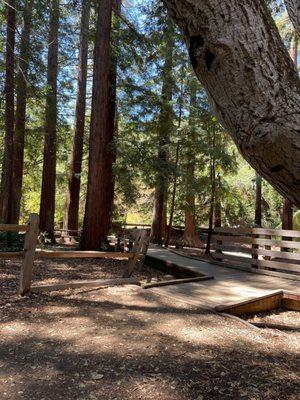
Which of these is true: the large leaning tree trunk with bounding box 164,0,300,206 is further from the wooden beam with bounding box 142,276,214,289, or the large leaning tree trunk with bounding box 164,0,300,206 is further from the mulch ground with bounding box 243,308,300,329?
the wooden beam with bounding box 142,276,214,289

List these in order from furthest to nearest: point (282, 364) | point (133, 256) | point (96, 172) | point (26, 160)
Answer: point (26, 160)
point (96, 172)
point (133, 256)
point (282, 364)

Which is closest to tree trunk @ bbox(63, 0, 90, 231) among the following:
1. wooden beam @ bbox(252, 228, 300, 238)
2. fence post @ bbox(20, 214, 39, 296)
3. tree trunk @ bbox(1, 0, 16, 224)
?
tree trunk @ bbox(1, 0, 16, 224)

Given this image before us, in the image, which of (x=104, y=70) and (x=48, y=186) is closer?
(x=104, y=70)

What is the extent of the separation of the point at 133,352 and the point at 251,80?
3.30 m

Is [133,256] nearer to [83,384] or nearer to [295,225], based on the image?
[83,384]

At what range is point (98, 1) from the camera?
12195mm

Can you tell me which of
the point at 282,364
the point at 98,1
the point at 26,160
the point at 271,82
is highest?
the point at 98,1

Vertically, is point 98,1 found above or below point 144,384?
above

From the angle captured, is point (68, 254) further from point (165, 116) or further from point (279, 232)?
point (165, 116)

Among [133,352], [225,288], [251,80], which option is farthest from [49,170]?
[251,80]

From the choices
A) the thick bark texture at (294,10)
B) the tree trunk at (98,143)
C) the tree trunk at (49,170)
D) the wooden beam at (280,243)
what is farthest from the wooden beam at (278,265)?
the tree trunk at (49,170)

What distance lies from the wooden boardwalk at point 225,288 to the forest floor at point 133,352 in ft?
1.48

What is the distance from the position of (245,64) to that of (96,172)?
10.1 metres

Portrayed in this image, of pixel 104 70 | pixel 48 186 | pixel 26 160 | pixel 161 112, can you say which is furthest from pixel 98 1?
pixel 26 160
